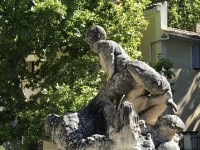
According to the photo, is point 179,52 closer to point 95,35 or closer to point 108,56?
point 95,35

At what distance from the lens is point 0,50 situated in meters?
17.8

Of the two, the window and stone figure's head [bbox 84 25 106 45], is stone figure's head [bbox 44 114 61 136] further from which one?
the window

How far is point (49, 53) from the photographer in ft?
57.8

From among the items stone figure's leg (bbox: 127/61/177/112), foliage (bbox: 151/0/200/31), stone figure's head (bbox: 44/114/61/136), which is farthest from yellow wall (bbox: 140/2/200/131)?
stone figure's head (bbox: 44/114/61/136)

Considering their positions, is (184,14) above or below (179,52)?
above

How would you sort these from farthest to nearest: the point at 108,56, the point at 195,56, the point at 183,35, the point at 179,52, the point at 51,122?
the point at 195,56 → the point at 179,52 → the point at 183,35 → the point at 108,56 → the point at 51,122

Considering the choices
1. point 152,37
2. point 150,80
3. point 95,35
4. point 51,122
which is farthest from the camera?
point 152,37

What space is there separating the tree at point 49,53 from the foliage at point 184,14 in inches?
567

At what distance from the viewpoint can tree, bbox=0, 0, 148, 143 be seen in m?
16.0

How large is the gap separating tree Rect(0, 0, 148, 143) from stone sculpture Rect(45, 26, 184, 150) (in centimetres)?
811

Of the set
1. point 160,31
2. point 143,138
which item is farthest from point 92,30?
point 160,31

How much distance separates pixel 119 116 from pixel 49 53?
11.9 m

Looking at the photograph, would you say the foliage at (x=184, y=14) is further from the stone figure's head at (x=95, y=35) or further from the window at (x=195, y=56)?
the stone figure's head at (x=95, y=35)

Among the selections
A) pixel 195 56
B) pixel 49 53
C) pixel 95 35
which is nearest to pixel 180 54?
pixel 195 56
